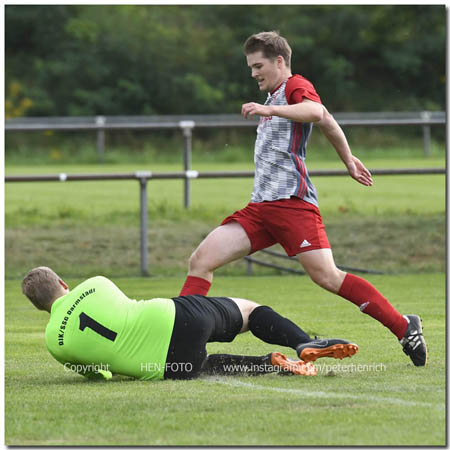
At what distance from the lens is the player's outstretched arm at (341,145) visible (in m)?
6.72

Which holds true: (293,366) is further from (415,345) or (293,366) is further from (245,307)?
(415,345)

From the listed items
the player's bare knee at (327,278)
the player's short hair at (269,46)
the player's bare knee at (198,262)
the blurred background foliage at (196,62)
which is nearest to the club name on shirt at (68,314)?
the player's bare knee at (198,262)

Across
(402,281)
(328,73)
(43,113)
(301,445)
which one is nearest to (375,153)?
(328,73)

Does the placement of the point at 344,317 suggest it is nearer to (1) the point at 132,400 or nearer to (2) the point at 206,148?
(1) the point at 132,400

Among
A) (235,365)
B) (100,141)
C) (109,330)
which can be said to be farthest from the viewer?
(100,141)

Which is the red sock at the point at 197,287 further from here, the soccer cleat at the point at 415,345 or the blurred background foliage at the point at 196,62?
the blurred background foliage at the point at 196,62

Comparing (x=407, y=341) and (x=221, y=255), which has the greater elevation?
(x=221, y=255)

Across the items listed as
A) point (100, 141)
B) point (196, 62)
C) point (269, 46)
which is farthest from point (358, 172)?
point (196, 62)

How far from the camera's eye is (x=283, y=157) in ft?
22.2

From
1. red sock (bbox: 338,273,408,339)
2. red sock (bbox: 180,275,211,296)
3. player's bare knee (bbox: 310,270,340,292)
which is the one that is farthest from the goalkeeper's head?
red sock (bbox: 338,273,408,339)

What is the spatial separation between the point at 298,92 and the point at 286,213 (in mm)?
747

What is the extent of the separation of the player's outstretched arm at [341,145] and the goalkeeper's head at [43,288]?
1867mm

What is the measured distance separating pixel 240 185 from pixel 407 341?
19787 mm

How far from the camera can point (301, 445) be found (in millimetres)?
4621
